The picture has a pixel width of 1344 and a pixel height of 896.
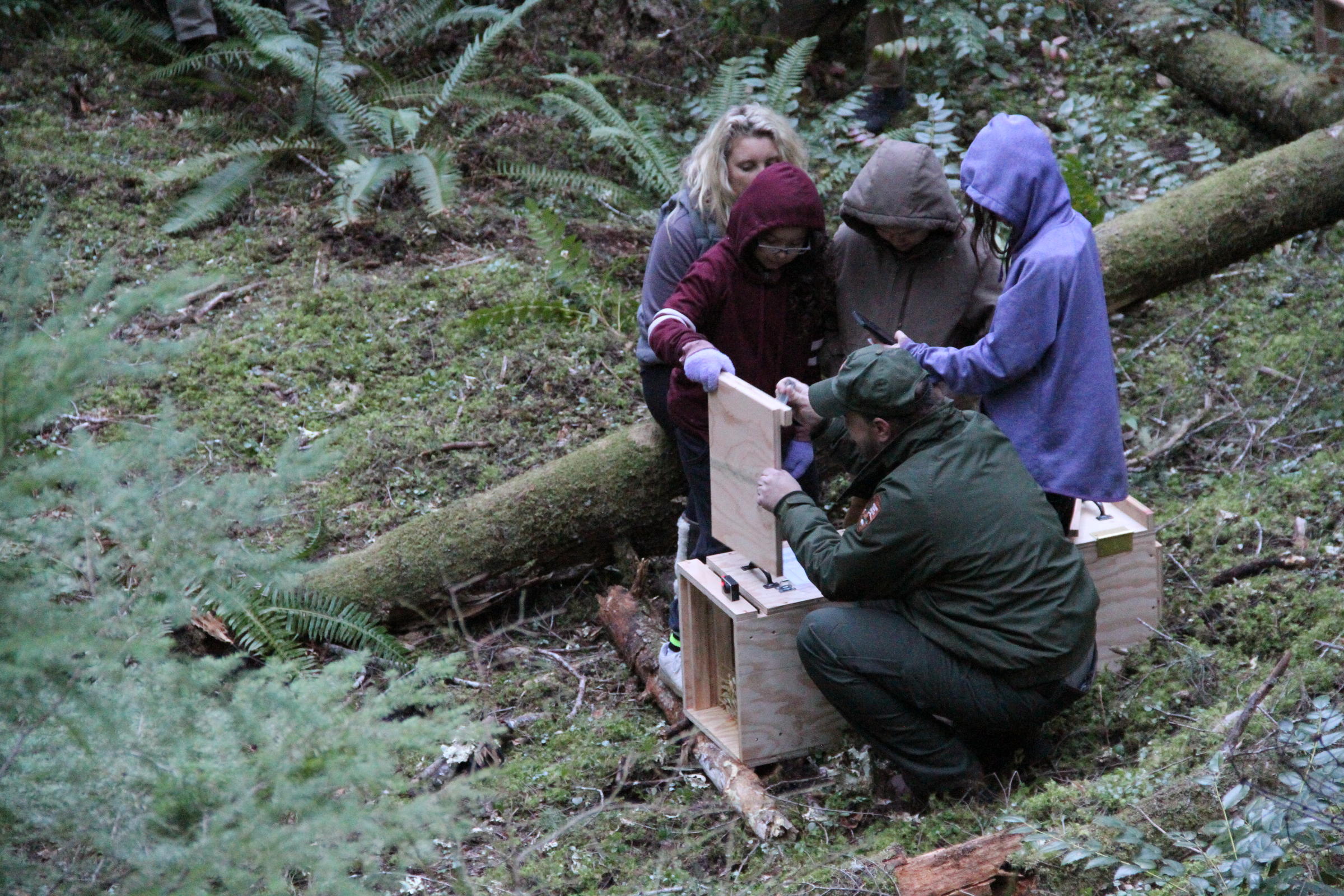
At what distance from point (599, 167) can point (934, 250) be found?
4.30 m

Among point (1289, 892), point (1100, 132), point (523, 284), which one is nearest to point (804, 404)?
point (1289, 892)

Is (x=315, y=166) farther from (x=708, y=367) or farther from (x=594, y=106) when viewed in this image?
(x=708, y=367)

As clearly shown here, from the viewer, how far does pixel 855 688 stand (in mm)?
3502

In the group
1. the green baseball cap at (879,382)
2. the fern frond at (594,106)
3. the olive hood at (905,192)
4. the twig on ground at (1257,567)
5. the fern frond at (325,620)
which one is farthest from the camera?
the fern frond at (594,106)

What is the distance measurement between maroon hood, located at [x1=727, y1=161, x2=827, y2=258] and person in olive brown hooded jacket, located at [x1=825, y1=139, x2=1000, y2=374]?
0.43 ft

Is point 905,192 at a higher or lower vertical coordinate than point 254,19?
lower

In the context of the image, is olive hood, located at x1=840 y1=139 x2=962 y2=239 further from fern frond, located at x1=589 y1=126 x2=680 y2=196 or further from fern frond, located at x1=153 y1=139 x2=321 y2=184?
fern frond, located at x1=153 y1=139 x2=321 y2=184

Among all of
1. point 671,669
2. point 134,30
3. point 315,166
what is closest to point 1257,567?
point 671,669

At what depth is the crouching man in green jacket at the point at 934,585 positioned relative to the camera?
3.31 metres

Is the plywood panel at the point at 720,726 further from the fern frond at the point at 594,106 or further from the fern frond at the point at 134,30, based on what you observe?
the fern frond at the point at 134,30

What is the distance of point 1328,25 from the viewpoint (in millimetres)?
6668

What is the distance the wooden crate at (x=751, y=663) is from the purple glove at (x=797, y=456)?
348 mm

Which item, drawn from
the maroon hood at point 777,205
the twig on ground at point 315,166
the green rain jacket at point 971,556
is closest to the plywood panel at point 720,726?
the green rain jacket at point 971,556

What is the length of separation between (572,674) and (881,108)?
5.03 metres
